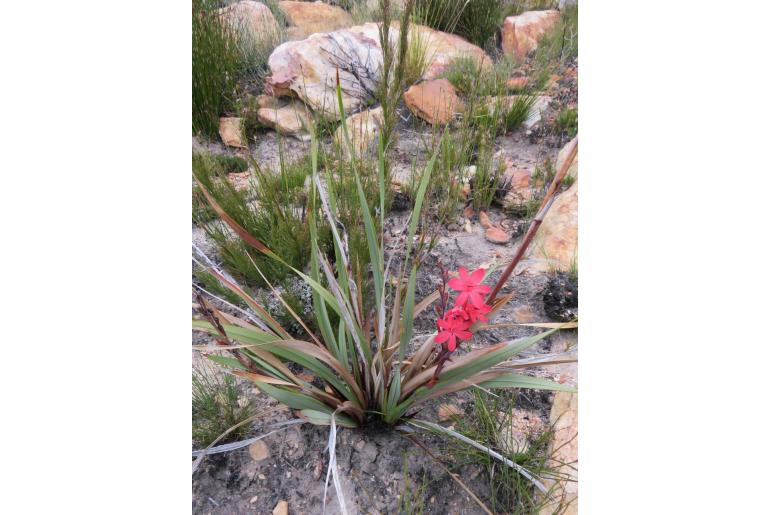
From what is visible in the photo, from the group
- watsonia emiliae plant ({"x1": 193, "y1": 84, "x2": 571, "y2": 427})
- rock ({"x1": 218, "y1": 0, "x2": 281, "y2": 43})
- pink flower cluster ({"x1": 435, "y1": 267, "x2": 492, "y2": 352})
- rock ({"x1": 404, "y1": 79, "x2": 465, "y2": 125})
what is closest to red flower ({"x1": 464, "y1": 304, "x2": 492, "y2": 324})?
pink flower cluster ({"x1": 435, "y1": 267, "x2": 492, "y2": 352})

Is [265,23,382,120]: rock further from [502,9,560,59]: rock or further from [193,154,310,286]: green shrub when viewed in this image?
[502,9,560,59]: rock

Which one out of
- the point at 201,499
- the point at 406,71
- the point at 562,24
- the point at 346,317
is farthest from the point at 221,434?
the point at 562,24

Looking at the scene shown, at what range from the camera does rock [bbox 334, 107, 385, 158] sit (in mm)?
1209

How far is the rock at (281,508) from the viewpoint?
42.0 inches

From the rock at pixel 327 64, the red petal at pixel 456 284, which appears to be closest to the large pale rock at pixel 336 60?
the rock at pixel 327 64

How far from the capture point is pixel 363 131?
1.22 meters

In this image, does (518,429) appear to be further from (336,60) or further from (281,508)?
(336,60)

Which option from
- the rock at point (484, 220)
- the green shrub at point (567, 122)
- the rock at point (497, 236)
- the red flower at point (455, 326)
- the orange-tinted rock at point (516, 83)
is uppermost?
the orange-tinted rock at point (516, 83)

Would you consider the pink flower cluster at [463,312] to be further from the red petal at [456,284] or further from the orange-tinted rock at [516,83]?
the orange-tinted rock at [516,83]

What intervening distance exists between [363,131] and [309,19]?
27 cm

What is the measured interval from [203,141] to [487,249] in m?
0.70

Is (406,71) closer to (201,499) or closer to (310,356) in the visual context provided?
(310,356)

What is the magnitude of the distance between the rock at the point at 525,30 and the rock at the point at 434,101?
0.51 ft

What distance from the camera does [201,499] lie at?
3.61ft
